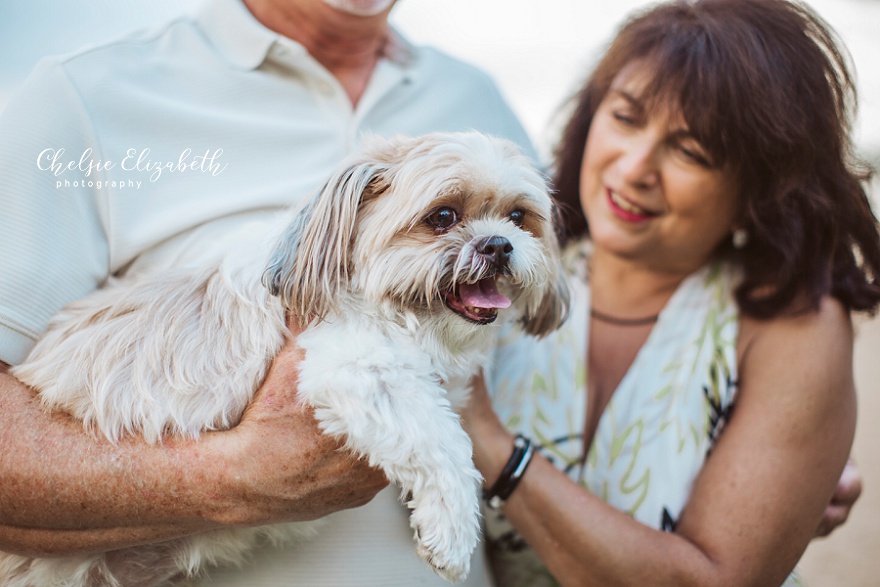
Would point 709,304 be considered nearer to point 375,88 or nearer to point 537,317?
point 537,317

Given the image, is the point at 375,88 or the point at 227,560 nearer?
the point at 227,560

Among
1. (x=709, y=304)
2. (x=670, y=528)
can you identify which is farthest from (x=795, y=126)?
(x=670, y=528)

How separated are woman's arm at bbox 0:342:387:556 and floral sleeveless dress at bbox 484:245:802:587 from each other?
89 centimetres

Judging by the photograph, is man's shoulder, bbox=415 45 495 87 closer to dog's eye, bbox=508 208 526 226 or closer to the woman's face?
the woman's face

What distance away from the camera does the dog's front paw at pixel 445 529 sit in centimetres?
139

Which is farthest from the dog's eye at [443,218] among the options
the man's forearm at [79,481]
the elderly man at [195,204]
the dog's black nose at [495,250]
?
the man's forearm at [79,481]

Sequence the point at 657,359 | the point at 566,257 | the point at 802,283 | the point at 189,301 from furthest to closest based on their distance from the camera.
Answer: the point at 566,257, the point at 657,359, the point at 802,283, the point at 189,301

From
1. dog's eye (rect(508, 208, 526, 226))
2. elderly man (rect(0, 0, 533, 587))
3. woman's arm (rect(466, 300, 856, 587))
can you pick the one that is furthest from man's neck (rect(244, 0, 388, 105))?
woman's arm (rect(466, 300, 856, 587))

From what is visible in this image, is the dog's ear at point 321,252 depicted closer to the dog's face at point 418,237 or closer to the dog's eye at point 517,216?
the dog's face at point 418,237

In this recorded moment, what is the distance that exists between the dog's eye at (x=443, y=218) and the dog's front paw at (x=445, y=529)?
61cm

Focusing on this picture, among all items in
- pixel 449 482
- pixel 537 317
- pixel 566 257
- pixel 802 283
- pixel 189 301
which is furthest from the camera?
pixel 566 257

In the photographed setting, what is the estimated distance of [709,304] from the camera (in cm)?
221

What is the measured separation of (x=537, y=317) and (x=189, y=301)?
97 centimetres

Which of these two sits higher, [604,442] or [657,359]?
[657,359]
